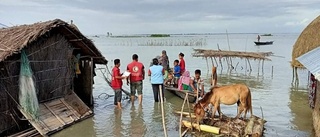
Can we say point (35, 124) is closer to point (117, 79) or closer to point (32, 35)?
point (32, 35)

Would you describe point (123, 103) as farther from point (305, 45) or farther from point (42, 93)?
point (305, 45)

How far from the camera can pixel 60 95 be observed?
10.5 meters

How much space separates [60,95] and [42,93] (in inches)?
40.1

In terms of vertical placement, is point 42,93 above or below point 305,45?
below

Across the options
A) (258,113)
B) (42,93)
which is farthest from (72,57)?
(258,113)

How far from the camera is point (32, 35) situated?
8.39 meters

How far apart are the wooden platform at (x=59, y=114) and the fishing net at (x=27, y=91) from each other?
0.52 ft

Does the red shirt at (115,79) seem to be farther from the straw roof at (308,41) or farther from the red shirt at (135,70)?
the straw roof at (308,41)

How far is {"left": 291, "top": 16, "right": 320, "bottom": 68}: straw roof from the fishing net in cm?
1100

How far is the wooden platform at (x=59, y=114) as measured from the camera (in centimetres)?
835

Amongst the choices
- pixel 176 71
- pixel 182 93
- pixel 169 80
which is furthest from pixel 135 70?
pixel 169 80

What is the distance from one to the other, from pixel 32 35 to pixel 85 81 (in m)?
4.23

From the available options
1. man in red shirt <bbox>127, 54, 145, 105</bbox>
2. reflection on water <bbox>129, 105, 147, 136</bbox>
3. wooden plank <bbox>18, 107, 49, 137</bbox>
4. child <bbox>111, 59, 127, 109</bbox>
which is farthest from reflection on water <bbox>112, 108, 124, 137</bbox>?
wooden plank <bbox>18, 107, 49, 137</bbox>

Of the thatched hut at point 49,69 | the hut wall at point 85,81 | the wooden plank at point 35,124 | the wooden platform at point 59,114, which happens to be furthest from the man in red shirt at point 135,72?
the wooden plank at point 35,124
